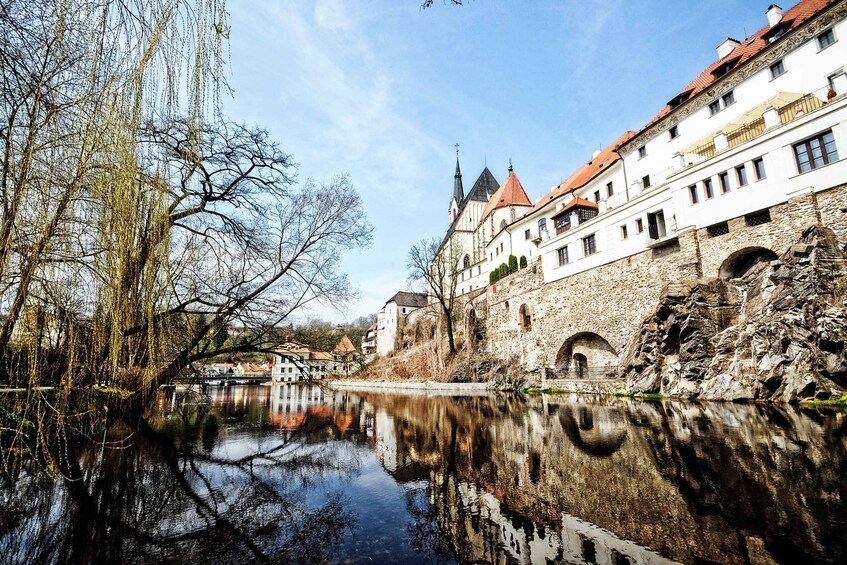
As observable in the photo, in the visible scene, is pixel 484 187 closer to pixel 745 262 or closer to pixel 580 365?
pixel 580 365

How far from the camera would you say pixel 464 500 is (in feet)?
16.8

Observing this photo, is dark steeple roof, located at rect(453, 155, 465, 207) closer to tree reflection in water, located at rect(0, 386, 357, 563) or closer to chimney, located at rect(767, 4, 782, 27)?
chimney, located at rect(767, 4, 782, 27)

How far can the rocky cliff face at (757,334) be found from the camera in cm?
1165

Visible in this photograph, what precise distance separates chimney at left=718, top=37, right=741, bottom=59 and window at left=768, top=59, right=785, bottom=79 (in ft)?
21.4

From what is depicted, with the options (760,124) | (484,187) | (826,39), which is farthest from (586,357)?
(484,187)

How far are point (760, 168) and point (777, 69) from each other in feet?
16.8

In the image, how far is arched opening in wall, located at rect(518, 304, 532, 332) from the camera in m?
30.3

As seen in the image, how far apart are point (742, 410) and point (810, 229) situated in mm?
8114

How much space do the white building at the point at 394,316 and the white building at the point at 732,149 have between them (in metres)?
31.9

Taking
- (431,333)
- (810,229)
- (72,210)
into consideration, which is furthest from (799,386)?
(431,333)

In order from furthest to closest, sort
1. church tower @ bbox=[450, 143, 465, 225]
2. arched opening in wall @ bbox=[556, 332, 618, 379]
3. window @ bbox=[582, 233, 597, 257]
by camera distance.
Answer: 1. church tower @ bbox=[450, 143, 465, 225]
2. window @ bbox=[582, 233, 597, 257]
3. arched opening in wall @ bbox=[556, 332, 618, 379]

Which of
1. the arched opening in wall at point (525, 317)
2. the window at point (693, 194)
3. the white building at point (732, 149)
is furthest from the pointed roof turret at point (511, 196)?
the window at point (693, 194)

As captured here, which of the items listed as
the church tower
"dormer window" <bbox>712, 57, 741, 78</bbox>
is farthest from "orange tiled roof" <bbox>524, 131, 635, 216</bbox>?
the church tower

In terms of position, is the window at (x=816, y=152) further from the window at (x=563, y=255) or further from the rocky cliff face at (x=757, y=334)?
the window at (x=563, y=255)
